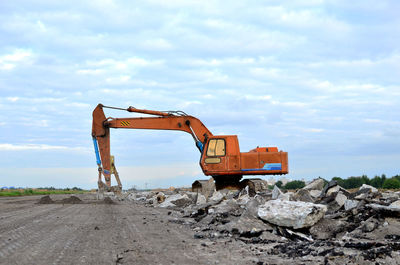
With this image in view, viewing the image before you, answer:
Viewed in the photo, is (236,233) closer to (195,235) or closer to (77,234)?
(195,235)

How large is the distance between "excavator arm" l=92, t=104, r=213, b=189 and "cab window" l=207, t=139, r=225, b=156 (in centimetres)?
101

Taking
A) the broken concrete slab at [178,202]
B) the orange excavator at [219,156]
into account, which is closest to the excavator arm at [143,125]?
the orange excavator at [219,156]

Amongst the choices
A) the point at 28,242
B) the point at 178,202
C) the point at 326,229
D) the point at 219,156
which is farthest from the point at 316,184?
the point at 28,242

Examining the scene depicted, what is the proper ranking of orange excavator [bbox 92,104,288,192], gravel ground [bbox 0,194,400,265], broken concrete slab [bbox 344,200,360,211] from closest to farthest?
gravel ground [bbox 0,194,400,265] < broken concrete slab [bbox 344,200,360,211] < orange excavator [bbox 92,104,288,192]

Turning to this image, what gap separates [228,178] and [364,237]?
15.0 m

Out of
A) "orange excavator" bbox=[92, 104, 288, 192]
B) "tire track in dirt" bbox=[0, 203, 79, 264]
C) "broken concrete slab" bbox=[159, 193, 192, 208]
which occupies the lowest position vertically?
"broken concrete slab" bbox=[159, 193, 192, 208]

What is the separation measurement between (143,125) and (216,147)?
4.47 metres

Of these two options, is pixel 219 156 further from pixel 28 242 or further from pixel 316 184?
pixel 28 242

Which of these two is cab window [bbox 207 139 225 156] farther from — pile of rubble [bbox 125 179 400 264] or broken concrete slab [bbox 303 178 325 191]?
pile of rubble [bbox 125 179 400 264]

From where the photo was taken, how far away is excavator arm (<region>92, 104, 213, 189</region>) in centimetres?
2083

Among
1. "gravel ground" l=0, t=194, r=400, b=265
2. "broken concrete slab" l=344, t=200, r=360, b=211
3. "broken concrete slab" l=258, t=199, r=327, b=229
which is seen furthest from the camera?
"broken concrete slab" l=344, t=200, r=360, b=211

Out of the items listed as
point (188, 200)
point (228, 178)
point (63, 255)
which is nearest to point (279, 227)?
point (63, 255)

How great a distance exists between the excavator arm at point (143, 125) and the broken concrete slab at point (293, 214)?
1406 centimetres

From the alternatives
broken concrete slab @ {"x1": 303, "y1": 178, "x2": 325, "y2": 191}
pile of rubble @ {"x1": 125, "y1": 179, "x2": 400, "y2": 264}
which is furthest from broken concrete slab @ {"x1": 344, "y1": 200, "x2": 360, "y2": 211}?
broken concrete slab @ {"x1": 303, "y1": 178, "x2": 325, "y2": 191}
